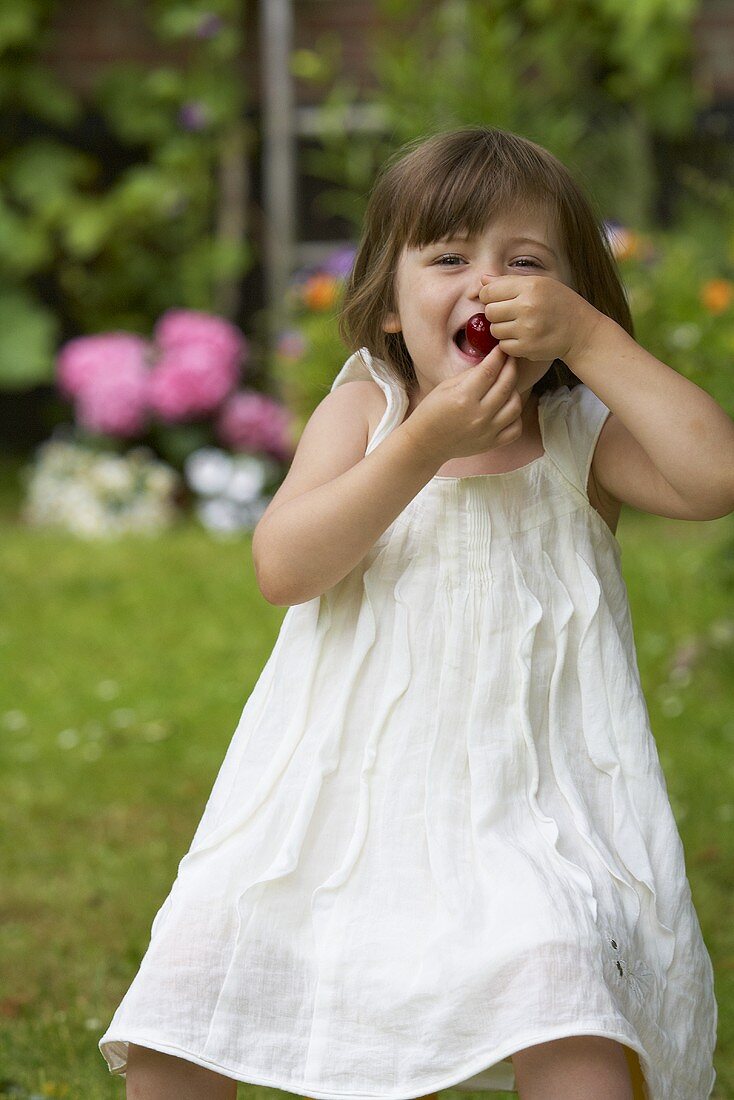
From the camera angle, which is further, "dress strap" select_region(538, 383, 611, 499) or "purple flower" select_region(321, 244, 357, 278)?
"purple flower" select_region(321, 244, 357, 278)

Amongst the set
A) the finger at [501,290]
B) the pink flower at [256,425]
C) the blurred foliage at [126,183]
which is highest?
the blurred foliage at [126,183]

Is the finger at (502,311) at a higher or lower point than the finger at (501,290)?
lower

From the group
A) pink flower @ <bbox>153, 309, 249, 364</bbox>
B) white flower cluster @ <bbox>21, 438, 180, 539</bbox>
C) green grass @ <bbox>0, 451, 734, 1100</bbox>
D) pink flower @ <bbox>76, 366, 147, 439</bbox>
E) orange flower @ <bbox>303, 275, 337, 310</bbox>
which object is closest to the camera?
green grass @ <bbox>0, 451, 734, 1100</bbox>

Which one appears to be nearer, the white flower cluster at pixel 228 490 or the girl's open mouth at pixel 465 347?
the girl's open mouth at pixel 465 347

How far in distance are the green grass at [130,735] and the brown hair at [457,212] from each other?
43.2 inches

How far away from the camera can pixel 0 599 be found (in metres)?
4.66

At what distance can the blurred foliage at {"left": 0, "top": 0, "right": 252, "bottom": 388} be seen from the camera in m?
6.54

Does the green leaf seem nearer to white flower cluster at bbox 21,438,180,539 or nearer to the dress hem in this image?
white flower cluster at bbox 21,438,180,539

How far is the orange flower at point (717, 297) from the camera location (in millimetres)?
4547

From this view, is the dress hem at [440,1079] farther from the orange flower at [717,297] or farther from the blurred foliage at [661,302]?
the orange flower at [717,297]

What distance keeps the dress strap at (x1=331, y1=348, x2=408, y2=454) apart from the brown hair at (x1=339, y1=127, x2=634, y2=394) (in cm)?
3

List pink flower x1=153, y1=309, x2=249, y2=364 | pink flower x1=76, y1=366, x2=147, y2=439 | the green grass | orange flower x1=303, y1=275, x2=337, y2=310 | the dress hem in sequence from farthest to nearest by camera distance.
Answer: pink flower x1=153, y1=309, x2=249, y2=364 < pink flower x1=76, y1=366, x2=147, y2=439 < orange flower x1=303, y1=275, x2=337, y2=310 < the green grass < the dress hem

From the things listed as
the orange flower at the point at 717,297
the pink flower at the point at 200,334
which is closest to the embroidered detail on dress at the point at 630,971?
the orange flower at the point at 717,297

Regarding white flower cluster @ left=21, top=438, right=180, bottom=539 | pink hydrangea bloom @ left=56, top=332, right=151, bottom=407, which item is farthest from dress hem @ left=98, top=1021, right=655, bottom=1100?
pink hydrangea bloom @ left=56, top=332, right=151, bottom=407
